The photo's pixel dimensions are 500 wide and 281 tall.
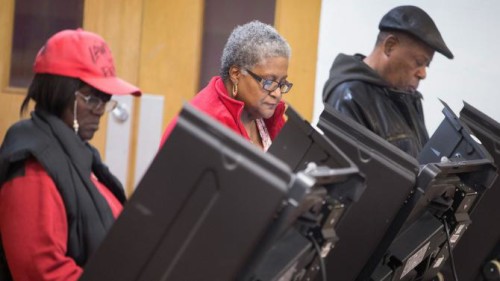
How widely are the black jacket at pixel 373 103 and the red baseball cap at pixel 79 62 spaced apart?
1.11 meters

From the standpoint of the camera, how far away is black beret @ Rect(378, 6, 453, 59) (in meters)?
2.79

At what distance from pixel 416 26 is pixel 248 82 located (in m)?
0.75

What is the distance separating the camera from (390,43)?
2.86m

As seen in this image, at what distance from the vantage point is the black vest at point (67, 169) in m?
1.64

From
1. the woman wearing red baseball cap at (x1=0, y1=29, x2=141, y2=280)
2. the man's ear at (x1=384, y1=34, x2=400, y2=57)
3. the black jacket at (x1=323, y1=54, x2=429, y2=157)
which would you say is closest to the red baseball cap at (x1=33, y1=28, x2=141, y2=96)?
the woman wearing red baseball cap at (x1=0, y1=29, x2=141, y2=280)

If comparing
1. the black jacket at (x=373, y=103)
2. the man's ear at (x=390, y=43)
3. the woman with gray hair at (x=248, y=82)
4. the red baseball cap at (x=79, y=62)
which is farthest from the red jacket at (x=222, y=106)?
the man's ear at (x=390, y=43)

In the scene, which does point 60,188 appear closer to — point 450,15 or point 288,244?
point 288,244

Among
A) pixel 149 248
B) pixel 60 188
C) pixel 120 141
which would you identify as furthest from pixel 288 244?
pixel 120 141

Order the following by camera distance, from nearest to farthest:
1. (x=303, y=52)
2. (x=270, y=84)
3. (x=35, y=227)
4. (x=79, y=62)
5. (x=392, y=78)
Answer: (x=35, y=227) → (x=79, y=62) → (x=270, y=84) → (x=392, y=78) → (x=303, y=52)

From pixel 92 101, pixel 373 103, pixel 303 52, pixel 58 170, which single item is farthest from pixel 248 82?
pixel 303 52

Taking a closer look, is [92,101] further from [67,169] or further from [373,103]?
[373,103]

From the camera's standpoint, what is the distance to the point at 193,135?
1260mm

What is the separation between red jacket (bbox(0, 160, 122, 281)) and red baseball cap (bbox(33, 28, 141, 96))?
0.66 ft

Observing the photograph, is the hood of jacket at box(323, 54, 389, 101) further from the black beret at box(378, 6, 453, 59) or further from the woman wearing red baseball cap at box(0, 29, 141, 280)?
the woman wearing red baseball cap at box(0, 29, 141, 280)
